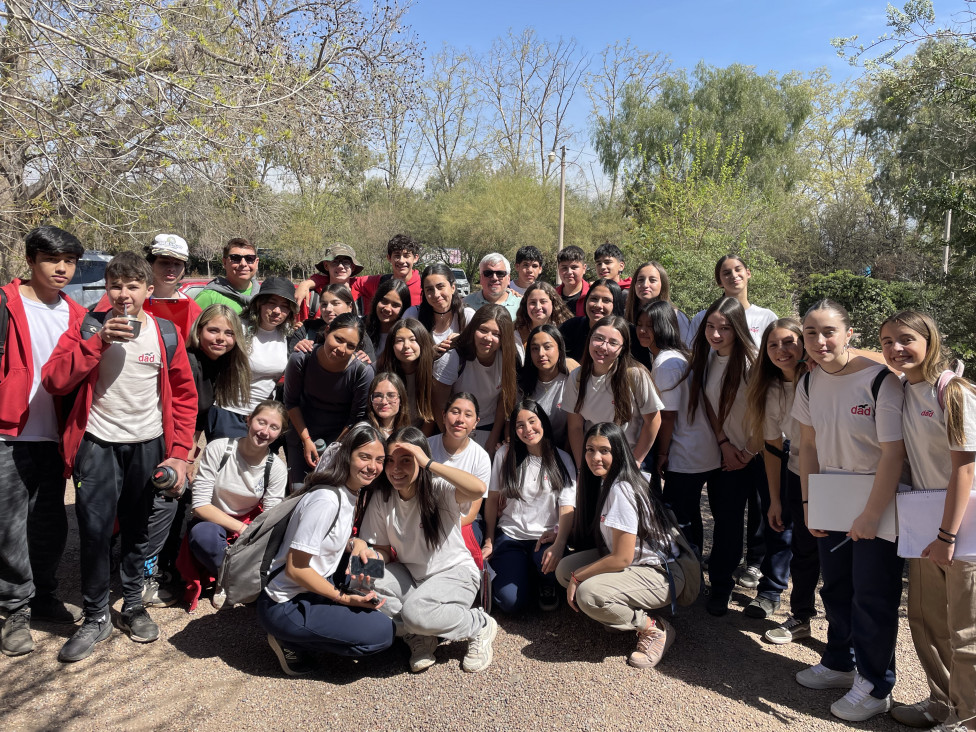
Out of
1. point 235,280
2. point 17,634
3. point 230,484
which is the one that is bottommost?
point 17,634

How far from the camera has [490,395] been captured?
4.84 meters

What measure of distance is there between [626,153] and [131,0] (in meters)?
31.6

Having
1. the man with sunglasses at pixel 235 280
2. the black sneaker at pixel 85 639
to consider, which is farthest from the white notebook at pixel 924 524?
the man with sunglasses at pixel 235 280

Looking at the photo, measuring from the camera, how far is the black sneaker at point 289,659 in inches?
143

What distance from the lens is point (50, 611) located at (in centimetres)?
409

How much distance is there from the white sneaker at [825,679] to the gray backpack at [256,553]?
106 inches

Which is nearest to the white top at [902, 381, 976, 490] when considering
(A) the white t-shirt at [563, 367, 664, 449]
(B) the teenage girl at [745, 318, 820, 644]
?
(B) the teenage girl at [745, 318, 820, 644]

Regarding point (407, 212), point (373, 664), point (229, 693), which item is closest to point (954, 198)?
point (373, 664)

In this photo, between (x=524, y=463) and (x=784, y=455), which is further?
(x=524, y=463)

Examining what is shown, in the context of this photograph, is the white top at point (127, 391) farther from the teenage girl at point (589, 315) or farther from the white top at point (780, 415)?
the white top at point (780, 415)

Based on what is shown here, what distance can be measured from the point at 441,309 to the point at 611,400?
54.6 inches

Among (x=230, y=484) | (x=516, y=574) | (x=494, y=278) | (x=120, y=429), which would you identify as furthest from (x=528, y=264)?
(x=120, y=429)

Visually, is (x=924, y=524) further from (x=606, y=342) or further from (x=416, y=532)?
(x=416, y=532)

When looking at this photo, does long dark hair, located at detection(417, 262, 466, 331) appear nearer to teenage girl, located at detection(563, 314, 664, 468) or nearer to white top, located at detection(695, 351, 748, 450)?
teenage girl, located at detection(563, 314, 664, 468)
